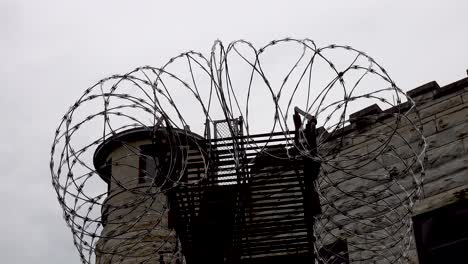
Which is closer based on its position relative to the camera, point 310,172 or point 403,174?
point 310,172

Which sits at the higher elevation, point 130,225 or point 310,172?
point 130,225

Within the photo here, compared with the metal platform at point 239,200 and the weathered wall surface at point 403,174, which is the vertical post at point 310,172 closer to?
the metal platform at point 239,200

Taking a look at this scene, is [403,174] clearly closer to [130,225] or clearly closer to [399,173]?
[399,173]

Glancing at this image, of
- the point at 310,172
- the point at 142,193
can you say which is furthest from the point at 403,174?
the point at 142,193

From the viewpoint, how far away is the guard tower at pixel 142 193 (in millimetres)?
8602

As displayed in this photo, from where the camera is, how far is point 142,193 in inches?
317

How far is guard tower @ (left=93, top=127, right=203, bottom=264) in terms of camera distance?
8602 millimetres

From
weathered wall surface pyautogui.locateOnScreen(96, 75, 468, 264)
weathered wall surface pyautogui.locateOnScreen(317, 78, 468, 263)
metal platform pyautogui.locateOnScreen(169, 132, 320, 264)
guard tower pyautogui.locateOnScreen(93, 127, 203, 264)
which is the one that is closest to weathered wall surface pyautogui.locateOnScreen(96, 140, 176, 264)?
guard tower pyautogui.locateOnScreen(93, 127, 203, 264)

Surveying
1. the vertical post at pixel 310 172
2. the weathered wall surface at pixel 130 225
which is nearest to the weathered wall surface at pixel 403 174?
the vertical post at pixel 310 172

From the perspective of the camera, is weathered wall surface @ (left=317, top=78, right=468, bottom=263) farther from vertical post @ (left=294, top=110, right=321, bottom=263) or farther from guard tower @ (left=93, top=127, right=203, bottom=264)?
guard tower @ (left=93, top=127, right=203, bottom=264)

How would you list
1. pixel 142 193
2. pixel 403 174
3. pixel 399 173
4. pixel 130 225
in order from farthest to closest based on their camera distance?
pixel 130 225 < pixel 399 173 < pixel 403 174 < pixel 142 193

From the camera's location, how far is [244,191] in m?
9.32

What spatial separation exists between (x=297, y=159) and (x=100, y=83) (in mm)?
2487

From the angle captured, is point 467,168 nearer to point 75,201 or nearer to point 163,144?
point 163,144
